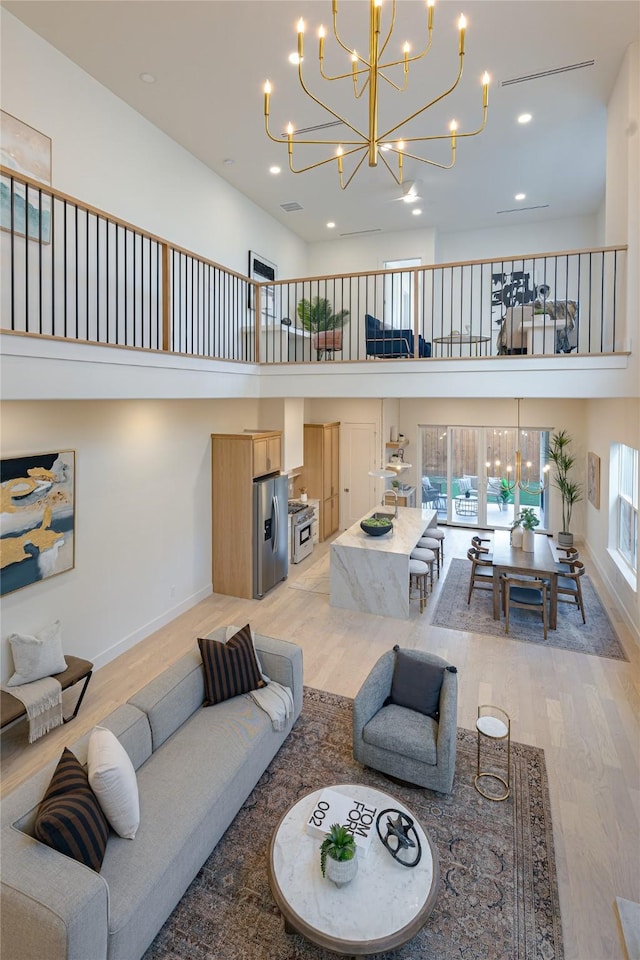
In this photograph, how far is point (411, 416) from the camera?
413 inches

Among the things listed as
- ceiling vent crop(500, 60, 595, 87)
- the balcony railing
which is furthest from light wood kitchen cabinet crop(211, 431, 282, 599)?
ceiling vent crop(500, 60, 595, 87)

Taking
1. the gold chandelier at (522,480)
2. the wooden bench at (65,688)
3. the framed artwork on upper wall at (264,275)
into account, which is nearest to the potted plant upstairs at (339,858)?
the wooden bench at (65,688)

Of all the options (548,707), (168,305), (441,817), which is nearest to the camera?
(441,817)

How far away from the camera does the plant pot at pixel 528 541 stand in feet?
20.5

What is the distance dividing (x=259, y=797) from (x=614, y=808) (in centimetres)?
237

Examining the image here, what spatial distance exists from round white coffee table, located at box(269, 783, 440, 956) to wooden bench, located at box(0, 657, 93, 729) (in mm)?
2386

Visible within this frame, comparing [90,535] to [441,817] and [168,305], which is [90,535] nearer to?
[168,305]

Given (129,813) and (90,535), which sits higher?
(90,535)

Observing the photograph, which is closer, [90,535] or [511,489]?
[90,535]

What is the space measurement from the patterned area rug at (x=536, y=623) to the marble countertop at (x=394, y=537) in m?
0.92

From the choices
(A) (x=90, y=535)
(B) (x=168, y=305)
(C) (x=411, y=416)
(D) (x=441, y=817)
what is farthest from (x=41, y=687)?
(C) (x=411, y=416)

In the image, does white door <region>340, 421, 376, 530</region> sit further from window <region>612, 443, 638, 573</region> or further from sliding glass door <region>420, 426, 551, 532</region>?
window <region>612, 443, 638, 573</region>

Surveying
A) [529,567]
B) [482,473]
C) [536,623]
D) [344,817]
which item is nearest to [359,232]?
[482,473]

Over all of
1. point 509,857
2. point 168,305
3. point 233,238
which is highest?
point 233,238
